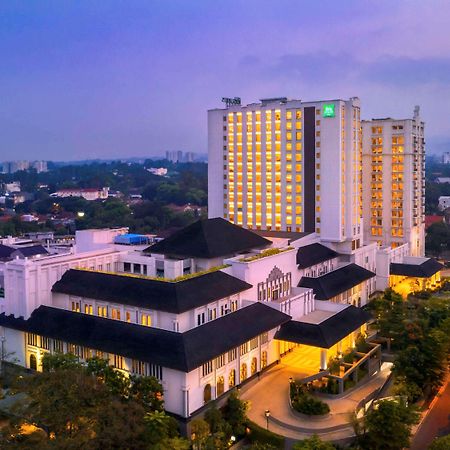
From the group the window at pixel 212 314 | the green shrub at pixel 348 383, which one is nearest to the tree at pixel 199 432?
the window at pixel 212 314

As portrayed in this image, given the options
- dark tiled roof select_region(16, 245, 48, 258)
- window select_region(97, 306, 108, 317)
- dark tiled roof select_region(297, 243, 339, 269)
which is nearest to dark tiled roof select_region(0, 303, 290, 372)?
window select_region(97, 306, 108, 317)

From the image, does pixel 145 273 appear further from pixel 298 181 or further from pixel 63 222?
pixel 63 222

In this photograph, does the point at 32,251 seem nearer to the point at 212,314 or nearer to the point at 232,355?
the point at 212,314

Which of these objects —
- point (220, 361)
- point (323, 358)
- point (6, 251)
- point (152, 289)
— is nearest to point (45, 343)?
point (152, 289)

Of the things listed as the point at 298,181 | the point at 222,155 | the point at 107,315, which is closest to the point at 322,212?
the point at 298,181

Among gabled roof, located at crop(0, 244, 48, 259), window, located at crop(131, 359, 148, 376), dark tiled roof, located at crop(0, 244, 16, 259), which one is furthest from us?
gabled roof, located at crop(0, 244, 48, 259)

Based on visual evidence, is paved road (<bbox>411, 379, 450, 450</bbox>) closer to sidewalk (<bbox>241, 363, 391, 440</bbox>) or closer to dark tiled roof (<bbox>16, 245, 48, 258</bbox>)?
sidewalk (<bbox>241, 363, 391, 440</bbox>)

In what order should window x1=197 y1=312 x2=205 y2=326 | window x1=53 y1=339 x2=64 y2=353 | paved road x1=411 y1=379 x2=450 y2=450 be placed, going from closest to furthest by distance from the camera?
paved road x1=411 y1=379 x2=450 y2=450
window x1=197 y1=312 x2=205 y2=326
window x1=53 y1=339 x2=64 y2=353

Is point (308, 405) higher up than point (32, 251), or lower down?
lower down
